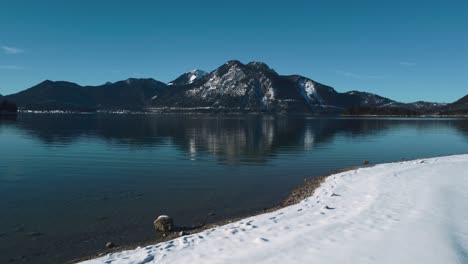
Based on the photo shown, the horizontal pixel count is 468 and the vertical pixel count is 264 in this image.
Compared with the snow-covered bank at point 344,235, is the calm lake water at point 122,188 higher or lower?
lower

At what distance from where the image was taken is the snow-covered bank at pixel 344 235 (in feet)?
47.8

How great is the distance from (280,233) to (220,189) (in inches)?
565

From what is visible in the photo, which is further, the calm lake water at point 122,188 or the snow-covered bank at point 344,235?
the calm lake water at point 122,188

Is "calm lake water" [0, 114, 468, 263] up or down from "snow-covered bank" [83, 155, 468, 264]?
down

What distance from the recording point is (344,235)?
55.4ft

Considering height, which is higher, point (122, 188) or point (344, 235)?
point (344, 235)

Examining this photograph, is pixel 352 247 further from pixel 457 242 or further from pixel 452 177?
pixel 452 177

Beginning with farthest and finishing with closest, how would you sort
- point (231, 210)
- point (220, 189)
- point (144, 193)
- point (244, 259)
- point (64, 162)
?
point (64, 162), point (220, 189), point (144, 193), point (231, 210), point (244, 259)

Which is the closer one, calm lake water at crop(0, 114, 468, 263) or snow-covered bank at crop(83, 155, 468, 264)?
snow-covered bank at crop(83, 155, 468, 264)

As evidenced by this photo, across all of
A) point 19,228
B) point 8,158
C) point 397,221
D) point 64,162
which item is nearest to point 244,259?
point 397,221

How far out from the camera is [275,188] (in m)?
32.8

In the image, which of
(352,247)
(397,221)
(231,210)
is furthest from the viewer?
(231,210)

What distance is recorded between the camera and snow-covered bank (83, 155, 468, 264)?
1457cm

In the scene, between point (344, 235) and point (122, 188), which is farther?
point (122, 188)
